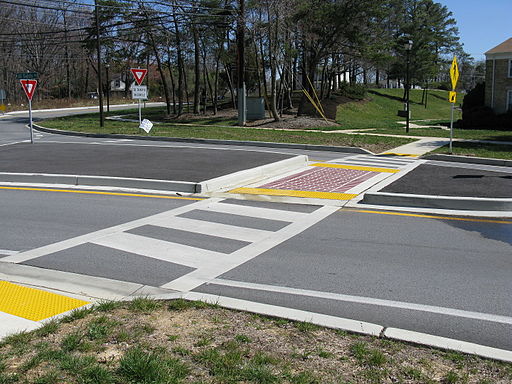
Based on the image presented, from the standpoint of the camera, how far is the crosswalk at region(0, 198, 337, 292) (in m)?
6.71

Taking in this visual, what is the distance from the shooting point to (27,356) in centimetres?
402

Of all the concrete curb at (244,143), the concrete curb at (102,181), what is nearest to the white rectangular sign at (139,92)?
the concrete curb at (244,143)

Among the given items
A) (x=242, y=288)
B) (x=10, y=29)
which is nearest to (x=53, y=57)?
(x=10, y=29)

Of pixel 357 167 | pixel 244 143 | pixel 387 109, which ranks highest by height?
pixel 387 109

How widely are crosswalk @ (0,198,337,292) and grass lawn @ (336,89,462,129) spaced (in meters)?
21.8

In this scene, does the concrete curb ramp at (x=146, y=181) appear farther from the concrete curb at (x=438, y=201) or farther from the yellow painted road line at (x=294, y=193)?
A: the concrete curb at (x=438, y=201)

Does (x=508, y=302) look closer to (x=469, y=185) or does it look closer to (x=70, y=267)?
(x=70, y=267)

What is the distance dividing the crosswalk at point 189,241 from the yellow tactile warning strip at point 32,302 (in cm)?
80

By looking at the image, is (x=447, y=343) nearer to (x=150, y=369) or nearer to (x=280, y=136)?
(x=150, y=369)

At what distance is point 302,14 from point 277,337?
32435 millimetres

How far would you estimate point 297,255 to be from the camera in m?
7.29

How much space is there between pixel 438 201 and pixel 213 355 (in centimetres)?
756

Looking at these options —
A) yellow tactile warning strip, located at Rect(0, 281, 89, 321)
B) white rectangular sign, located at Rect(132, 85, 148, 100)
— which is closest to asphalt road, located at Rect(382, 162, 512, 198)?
yellow tactile warning strip, located at Rect(0, 281, 89, 321)

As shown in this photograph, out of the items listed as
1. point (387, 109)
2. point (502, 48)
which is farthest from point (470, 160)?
point (387, 109)
